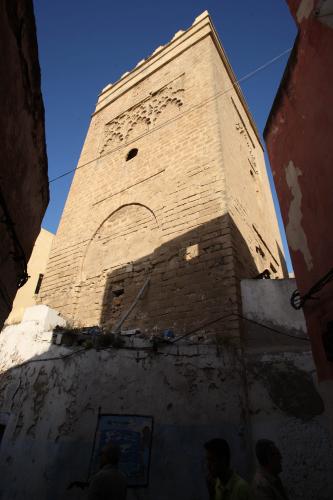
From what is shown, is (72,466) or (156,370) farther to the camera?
(156,370)

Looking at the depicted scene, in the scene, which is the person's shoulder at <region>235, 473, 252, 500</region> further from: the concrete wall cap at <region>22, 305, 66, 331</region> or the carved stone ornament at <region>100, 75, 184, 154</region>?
the carved stone ornament at <region>100, 75, 184, 154</region>

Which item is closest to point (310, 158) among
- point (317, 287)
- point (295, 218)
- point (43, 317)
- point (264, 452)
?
point (295, 218)

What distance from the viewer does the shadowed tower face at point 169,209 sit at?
5.20 metres

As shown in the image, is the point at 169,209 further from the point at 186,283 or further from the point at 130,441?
the point at 130,441

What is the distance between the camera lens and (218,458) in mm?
2197

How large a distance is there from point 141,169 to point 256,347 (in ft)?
16.7

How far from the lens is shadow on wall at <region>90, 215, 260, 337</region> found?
4730 millimetres

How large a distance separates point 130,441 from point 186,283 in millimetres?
2362

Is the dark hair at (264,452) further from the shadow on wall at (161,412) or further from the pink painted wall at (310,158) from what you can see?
the shadow on wall at (161,412)

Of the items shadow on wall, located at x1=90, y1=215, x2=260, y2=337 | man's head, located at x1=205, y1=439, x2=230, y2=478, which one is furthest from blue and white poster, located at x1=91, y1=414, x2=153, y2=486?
man's head, located at x1=205, y1=439, x2=230, y2=478

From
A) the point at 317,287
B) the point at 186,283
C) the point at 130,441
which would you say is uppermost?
the point at 186,283

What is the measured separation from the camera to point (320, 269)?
10.4 feet

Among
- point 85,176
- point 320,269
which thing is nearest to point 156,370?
point 320,269

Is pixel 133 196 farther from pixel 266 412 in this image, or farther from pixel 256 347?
pixel 266 412
